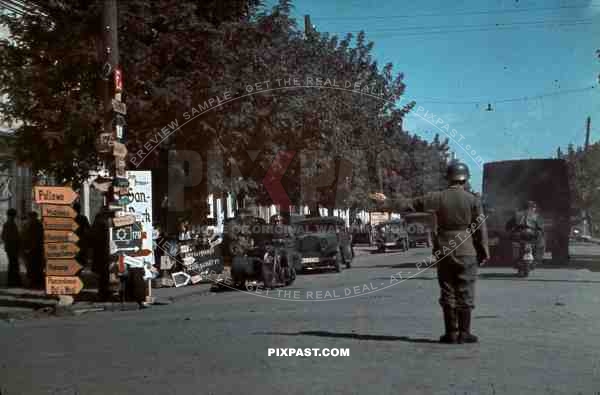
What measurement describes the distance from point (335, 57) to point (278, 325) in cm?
2607

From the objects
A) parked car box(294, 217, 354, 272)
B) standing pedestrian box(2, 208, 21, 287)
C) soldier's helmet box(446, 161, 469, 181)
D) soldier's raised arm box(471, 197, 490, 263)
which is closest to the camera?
soldier's raised arm box(471, 197, 490, 263)

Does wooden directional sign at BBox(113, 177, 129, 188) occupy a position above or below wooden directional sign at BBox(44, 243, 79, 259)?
above

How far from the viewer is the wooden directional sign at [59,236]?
14273mm

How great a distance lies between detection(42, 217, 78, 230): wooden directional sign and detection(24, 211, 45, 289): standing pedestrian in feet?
15.7

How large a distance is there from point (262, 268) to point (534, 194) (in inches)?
458

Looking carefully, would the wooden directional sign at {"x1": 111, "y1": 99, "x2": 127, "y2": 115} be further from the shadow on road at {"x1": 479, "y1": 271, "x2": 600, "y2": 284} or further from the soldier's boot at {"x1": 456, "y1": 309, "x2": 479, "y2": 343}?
the shadow on road at {"x1": 479, "y1": 271, "x2": 600, "y2": 284}

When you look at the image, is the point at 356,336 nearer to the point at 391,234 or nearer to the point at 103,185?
the point at 103,185

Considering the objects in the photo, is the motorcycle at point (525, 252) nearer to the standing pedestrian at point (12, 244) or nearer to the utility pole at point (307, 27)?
the standing pedestrian at point (12, 244)

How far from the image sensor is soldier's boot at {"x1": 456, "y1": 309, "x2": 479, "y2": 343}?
8.52 meters

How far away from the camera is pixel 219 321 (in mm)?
11281

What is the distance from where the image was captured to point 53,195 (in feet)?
46.4

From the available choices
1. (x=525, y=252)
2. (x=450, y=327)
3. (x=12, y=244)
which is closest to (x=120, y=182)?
(x=12, y=244)

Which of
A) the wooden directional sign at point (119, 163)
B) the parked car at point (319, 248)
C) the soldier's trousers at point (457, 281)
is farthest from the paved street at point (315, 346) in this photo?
the parked car at point (319, 248)

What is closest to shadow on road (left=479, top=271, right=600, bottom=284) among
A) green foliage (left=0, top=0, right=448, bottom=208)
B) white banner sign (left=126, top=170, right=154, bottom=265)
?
green foliage (left=0, top=0, right=448, bottom=208)
